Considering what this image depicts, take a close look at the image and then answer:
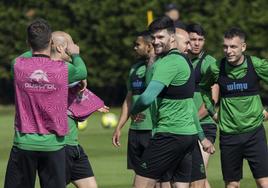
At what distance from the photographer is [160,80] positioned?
9758mm

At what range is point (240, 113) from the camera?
11.8 metres

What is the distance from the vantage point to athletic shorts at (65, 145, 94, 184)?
10.8 meters

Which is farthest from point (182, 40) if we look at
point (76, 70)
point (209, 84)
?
point (76, 70)

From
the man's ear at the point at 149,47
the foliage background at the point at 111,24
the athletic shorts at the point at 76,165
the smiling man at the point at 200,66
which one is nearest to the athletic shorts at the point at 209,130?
the smiling man at the point at 200,66

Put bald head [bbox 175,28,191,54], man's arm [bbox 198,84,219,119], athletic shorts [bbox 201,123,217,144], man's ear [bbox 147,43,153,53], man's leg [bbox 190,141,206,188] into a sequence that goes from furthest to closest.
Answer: athletic shorts [bbox 201,123,217,144] < man's arm [bbox 198,84,219,119] < man's ear [bbox 147,43,153,53] < man's leg [bbox 190,141,206,188] < bald head [bbox 175,28,191,54]

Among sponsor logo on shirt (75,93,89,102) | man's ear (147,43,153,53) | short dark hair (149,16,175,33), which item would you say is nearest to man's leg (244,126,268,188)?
man's ear (147,43,153,53)

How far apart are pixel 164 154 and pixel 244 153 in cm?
195

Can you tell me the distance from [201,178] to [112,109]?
58.8 ft

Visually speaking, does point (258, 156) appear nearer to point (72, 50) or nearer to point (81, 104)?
point (81, 104)

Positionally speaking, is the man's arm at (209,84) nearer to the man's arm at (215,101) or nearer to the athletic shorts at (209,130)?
the man's arm at (215,101)

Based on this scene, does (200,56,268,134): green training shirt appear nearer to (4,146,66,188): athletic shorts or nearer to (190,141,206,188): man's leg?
(190,141,206,188): man's leg

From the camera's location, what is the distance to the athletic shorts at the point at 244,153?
11.8m

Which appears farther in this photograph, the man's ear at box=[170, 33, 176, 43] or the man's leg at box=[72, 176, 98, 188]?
the man's leg at box=[72, 176, 98, 188]

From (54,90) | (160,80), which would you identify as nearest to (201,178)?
(160,80)
